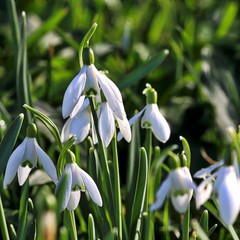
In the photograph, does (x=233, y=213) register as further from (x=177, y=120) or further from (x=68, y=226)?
(x=177, y=120)

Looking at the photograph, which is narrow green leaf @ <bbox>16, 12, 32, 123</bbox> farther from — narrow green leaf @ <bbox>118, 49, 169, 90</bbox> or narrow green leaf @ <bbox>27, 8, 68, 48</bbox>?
narrow green leaf @ <bbox>27, 8, 68, 48</bbox>

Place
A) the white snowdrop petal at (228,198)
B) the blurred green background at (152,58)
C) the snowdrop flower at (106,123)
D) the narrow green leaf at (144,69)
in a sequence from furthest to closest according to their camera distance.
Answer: the blurred green background at (152,58)
the narrow green leaf at (144,69)
the snowdrop flower at (106,123)
the white snowdrop petal at (228,198)

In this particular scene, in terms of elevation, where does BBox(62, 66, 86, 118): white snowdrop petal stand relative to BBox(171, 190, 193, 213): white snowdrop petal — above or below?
above

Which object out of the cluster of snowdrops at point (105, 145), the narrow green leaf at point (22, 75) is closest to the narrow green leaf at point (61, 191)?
the cluster of snowdrops at point (105, 145)

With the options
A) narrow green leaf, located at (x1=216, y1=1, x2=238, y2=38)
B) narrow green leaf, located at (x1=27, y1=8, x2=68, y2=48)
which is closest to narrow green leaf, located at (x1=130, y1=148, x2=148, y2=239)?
narrow green leaf, located at (x1=27, y1=8, x2=68, y2=48)

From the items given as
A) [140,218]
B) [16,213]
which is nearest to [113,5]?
[16,213]

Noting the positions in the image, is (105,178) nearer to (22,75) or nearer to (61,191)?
(61,191)

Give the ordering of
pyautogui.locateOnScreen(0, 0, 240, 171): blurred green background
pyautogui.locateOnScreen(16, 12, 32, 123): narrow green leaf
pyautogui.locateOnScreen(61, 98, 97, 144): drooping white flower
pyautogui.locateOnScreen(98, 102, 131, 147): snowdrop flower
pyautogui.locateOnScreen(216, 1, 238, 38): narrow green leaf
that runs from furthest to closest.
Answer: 1. pyautogui.locateOnScreen(216, 1, 238, 38): narrow green leaf
2. pyautogui.locateOnScreen(0, 0, 240, 171): blurred green background
3. pyautogui.locateOnScreen(16, 12, 32, 123): narrow green leaf
4. pyautogui.locateOnScreen(61, 98, 97, 144): drooping white flower
5. pyautogui.locateOnScreen(98, 102, 131, 147): snowdrop flower

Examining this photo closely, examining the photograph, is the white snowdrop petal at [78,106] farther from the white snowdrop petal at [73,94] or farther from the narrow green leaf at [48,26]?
the narrow green leaf at [48,26]
